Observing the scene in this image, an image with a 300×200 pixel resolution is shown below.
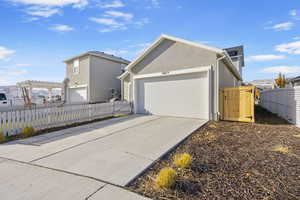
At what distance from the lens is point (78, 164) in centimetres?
330

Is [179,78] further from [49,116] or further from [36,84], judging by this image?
[36,84]

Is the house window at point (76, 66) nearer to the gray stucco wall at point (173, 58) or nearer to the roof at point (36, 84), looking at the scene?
the roof at point (36, 84)

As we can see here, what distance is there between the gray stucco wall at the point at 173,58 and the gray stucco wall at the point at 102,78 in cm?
793

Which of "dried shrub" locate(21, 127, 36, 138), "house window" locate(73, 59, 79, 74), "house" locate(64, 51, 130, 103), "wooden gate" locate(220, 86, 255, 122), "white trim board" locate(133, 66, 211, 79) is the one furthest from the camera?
"house window" locate(73, 59, 79, 74)

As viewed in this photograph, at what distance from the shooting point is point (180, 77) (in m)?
9.06

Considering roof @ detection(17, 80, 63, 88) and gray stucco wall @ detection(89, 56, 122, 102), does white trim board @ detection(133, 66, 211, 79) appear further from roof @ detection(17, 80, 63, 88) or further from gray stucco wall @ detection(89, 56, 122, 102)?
roof @ detection(17, 80, 63, 88)

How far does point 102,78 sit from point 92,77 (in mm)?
1257

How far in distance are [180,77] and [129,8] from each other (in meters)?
4.96

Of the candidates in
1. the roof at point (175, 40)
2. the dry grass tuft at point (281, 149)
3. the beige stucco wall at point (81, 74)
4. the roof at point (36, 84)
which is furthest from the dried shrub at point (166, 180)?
the roof at point (36, 84)

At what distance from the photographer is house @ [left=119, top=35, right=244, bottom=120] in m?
7.89

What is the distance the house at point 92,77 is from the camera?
1644cm

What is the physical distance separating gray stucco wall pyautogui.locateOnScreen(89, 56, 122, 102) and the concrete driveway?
11.9m

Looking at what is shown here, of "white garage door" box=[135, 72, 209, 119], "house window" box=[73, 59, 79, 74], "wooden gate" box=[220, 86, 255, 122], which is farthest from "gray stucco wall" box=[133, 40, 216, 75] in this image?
"house window" box=[73, 59, 79, 74]

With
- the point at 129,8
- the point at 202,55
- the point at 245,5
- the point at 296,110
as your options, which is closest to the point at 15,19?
the point at 129,8
